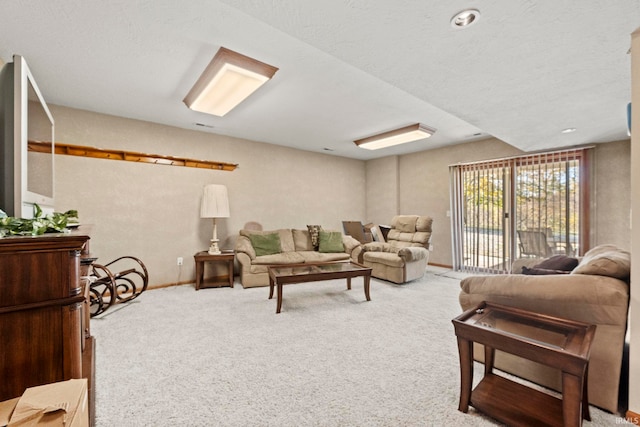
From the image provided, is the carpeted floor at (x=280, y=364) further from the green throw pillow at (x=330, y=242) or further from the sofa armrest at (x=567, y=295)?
the green throw pillow at (x=330, y=242)

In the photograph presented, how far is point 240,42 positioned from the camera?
212 centimetres

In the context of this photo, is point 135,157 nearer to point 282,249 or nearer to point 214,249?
point 214,249

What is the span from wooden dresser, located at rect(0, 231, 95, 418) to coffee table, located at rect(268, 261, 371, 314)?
1991 millimetres

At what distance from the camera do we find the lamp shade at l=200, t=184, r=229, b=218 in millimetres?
4176

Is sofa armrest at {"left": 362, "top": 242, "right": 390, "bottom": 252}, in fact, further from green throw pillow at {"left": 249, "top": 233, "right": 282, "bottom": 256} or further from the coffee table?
green throw pillow at {"left": 249, "top": 233, "right": 282, "bottom": 256}

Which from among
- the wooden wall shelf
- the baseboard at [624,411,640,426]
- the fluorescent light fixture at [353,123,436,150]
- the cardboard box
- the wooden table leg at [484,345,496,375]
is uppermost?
the fluorescent light fixture at [353,123,436,150]

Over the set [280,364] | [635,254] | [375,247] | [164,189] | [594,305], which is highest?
[164,189]

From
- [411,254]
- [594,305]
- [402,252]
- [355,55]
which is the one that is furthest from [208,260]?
[594,305]

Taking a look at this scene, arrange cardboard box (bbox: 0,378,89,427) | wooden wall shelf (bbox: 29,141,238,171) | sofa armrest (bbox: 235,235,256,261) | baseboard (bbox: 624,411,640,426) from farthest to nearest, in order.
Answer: sofa armrest (bbox: 235,235,256,261), wooden wall shelf (bbox: 29,141,238,171), baseboard (bbox: 624,411,640,426), cardboard box (bbox: 0,378,89,427)

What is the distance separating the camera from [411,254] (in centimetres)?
428

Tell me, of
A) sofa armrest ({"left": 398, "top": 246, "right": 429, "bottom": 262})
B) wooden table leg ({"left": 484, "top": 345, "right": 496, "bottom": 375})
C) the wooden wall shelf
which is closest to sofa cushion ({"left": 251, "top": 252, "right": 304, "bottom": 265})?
sofa armrest ({"left": 398, "top": 246, "right": 429, "bottom": 262})

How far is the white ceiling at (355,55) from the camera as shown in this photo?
58.4 inches

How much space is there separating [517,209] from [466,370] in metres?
4.31

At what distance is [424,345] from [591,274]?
4.19 feet
